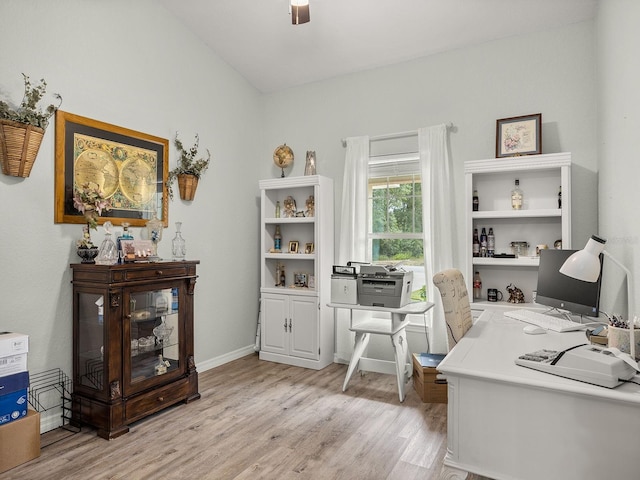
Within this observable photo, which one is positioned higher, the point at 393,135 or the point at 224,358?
the point at 393,135

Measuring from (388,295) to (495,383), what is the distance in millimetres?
2076

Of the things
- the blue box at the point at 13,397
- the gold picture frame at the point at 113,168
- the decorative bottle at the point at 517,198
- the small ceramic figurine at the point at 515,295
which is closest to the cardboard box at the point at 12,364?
the blue box at the point at 13,397

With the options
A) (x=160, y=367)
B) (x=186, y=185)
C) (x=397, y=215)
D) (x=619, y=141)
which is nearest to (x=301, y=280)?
(x=397, y=215)

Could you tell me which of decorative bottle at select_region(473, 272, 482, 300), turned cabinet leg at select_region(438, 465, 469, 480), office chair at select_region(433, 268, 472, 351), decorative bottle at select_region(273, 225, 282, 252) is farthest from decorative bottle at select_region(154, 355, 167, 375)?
decorative bottle at select_region(473, 272, 482, 300)

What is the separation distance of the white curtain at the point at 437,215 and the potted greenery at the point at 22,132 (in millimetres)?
3064

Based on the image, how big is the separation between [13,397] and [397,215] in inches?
131

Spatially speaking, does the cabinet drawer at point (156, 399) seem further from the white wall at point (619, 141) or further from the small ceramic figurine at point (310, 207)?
the white wall at point (619, 141)

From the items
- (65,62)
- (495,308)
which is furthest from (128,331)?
(495,308)

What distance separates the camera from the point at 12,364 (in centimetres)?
233

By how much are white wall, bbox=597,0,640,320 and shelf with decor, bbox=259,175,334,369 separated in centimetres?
238

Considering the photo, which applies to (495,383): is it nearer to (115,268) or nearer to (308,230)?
(115,268)

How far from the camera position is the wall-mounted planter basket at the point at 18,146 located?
246 cm

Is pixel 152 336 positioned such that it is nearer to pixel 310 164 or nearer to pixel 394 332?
pixel 394 332

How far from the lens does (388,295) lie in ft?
11.4
